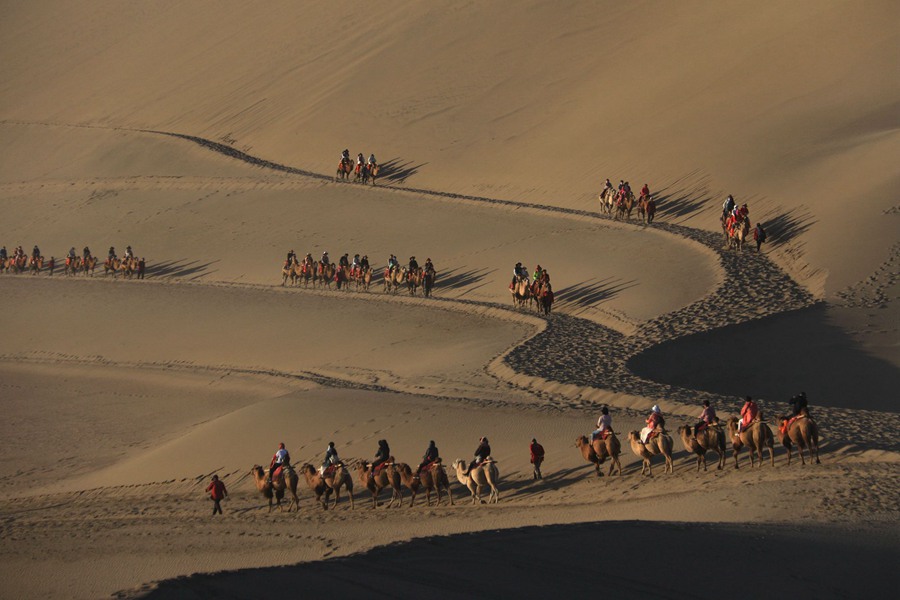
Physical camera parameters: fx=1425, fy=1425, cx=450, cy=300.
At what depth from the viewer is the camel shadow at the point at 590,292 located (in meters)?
32.8

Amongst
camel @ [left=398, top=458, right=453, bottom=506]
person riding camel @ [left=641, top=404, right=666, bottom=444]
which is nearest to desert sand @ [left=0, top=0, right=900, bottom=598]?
camel @ [left=398, top=458, right=453, bottom=506]

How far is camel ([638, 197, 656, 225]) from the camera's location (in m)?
37.7

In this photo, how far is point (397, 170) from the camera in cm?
4775

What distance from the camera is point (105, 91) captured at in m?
66.8

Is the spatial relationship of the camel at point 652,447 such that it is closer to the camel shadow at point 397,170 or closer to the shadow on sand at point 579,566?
the shadow on sand at point 579,566

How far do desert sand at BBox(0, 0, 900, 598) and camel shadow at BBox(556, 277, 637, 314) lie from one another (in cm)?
11

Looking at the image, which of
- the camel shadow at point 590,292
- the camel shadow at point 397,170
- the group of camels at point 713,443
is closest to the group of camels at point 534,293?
the camel shadow at point 590,292

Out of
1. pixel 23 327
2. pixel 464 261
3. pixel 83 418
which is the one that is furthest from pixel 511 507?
pixel 23 327

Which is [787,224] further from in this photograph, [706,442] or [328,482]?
[328,482]

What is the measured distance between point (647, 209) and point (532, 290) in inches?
248

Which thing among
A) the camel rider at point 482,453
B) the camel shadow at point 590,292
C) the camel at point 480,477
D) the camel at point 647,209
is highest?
the camel at point 647,209

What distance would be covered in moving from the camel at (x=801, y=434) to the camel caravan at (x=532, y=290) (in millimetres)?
13741

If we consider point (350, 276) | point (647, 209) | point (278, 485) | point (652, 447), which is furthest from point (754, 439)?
point (350, 276)

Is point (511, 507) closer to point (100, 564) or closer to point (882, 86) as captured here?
point (100, 564)
